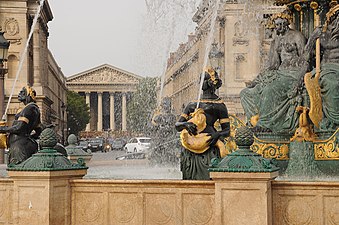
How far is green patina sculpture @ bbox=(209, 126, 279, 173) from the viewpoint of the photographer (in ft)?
22.1

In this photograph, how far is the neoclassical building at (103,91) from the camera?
15638 centimetres

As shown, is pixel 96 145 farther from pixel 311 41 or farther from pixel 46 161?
pixel 46 161

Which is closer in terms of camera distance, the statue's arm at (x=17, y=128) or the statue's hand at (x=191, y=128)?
the statue's hand at (x=191, y=128)

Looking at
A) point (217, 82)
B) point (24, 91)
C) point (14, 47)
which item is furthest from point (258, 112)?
point (14, 47)

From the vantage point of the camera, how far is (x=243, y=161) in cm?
681

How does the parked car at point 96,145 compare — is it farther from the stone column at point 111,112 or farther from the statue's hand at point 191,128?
the stone column at point 111,112

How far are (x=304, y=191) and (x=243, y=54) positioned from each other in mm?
56694

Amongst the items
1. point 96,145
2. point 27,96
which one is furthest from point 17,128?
point 96,145

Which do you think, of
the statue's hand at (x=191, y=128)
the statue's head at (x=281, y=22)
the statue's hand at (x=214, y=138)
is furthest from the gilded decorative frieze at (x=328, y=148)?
the statue's hand at (x=191, y=128)

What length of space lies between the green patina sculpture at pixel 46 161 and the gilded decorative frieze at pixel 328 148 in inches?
184

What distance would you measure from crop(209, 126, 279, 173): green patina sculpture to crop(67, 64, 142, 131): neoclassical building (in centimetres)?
14694

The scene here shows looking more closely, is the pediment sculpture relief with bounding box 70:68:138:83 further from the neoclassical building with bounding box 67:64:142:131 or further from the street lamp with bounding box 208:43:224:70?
the street lamp with bounding box 208:43:224:70

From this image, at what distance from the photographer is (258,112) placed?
38.4 feet

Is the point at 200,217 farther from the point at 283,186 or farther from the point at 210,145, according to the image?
the point at 210,145
